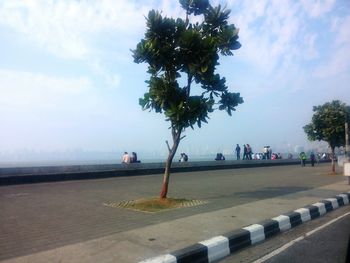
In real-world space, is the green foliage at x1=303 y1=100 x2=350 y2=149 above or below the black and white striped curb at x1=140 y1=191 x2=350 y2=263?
above

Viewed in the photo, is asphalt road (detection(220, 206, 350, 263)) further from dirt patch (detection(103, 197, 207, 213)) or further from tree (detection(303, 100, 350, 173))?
tree (detection(303, 100, 350, 173))

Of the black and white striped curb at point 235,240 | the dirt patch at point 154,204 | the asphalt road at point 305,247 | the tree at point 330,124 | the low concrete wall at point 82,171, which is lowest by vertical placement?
the asphalt road at point 305,247

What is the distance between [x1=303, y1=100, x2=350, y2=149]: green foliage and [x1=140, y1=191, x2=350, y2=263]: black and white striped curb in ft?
50.7

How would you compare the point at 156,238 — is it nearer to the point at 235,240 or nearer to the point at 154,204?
the point at 235,240

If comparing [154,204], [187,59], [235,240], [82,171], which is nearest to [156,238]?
A: [235,240]

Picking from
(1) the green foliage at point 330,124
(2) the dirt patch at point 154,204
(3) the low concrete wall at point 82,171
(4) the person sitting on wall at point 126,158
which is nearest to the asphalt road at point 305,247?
(2) the dirt patch at point 154,204

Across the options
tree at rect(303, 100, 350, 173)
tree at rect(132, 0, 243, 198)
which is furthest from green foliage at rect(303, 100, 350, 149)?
tree at rect(132, 0, 243, 198)

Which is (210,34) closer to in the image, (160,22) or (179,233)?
(160,22)

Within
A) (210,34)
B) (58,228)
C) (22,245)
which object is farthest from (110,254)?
(210,34)

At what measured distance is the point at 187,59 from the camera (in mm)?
10930

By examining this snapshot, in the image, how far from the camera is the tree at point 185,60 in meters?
10.5

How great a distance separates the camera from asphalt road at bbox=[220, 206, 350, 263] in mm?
6086

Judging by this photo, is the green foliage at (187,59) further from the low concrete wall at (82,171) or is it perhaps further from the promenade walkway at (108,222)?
the low concrete wall at (82,171)

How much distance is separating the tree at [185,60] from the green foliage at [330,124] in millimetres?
14847
